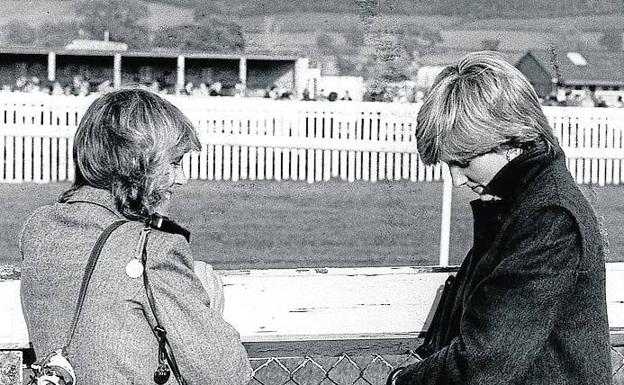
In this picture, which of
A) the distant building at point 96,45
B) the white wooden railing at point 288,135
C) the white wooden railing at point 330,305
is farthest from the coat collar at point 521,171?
the distant building at point 96,45

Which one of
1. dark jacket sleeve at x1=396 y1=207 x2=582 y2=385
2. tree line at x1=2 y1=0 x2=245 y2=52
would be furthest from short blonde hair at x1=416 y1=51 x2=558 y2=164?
tree line at x1=2 y1=0 x2=245 y2=52

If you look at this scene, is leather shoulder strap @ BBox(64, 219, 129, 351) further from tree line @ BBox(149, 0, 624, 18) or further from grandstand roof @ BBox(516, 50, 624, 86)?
grandstand roof @ BBox(516, 50, 624, 86)

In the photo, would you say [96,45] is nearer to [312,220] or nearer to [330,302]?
[312,220]

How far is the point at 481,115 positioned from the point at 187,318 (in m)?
0.69

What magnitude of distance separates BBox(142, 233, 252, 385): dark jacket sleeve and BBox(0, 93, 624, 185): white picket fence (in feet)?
38.7

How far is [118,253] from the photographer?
2.17 metres

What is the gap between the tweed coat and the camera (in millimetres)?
2156

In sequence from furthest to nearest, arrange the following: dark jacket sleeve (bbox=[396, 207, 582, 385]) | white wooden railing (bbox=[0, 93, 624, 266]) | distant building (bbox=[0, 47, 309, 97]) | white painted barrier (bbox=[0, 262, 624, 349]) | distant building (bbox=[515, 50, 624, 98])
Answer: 1. distant building (bbox=[515, 50, 624, 98])
2. distant building (bbox=[0, 47, 309, 97])
3. white wooden railing (bbox=[0, 93, 624, 266])
4. white painted barrier (bbox=[0, 262, 624, 349])
5. dark jacket sleeve (bbox=[396, 207, 582, 385])

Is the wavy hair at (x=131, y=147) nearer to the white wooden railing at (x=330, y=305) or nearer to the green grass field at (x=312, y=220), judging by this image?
the white wooden railing at (x=330, y=305)

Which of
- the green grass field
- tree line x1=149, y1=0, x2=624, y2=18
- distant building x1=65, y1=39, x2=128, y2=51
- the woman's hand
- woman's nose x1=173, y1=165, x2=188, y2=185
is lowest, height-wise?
the green grass field

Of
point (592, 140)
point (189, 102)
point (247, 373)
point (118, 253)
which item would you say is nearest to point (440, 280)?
point (247, 373)

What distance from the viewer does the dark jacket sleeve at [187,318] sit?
7.07 feet

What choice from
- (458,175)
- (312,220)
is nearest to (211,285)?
(458,175)

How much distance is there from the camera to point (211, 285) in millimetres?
2404
